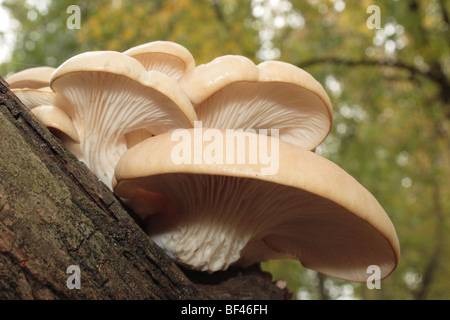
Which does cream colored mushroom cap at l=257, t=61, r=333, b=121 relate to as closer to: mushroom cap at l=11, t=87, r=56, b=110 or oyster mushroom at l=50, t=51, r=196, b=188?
oyster mushroom at l=50, t=51, r=196, b=188

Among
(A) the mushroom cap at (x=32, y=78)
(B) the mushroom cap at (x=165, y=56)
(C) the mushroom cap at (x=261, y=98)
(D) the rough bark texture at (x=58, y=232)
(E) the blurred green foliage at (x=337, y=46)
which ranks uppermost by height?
(E) the blurred green foliage at (x=337, y=46)

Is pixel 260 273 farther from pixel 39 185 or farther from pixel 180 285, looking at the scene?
pixel 39 185

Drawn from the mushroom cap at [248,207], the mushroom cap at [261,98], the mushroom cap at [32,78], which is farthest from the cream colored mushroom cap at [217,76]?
the mushroom cap at [32,78]

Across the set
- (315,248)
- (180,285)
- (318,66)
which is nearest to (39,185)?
(180,285)

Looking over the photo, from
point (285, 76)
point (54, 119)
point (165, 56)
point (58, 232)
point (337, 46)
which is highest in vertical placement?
point (337, 46)

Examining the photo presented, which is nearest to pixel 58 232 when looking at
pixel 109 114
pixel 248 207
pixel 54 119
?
pixel 54 119

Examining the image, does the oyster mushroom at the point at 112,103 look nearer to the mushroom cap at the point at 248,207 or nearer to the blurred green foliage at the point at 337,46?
the mushroom cap at the point at 248,207

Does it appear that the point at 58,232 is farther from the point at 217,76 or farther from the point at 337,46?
the point at 337,46
